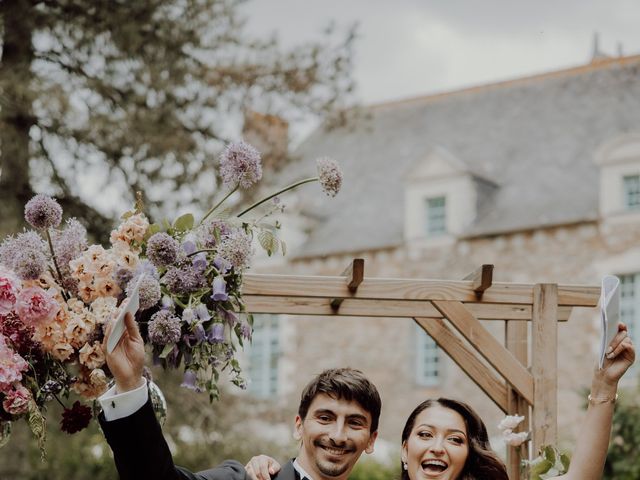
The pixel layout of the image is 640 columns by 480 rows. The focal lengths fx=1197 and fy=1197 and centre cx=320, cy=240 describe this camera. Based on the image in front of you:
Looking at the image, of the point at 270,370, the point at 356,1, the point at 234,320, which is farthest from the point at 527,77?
the point at 234,320

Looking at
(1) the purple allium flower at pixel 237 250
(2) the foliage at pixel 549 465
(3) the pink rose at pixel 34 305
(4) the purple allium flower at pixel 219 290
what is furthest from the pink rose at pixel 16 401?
(2) the foliage at pixel 549 465

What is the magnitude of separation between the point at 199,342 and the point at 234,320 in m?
0.17

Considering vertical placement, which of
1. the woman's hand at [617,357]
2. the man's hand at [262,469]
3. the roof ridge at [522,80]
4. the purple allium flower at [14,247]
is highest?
the roof ridge at [522,80]

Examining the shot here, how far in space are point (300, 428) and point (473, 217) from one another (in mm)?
16103

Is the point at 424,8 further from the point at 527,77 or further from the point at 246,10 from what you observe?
the point at 246,10

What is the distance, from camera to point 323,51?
12.8 metres

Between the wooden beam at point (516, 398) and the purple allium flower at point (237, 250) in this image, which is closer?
the purple allium flower at point (237, 250)

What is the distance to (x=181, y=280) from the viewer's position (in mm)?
4082

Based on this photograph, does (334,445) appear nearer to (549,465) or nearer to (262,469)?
(262,469)

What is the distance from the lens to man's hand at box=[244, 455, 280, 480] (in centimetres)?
412

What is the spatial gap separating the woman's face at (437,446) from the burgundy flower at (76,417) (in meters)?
1.12

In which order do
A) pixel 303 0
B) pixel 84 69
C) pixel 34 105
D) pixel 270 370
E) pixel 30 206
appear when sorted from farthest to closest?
pixel 270 370 → pixel 303 0 → pixel 84 69 → pixel 34 105 → pixel 30 206

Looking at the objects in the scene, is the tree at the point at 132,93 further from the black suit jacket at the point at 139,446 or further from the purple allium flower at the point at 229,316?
the black suit jacket at the point at 139,446

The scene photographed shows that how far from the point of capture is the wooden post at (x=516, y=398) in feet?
19.6
